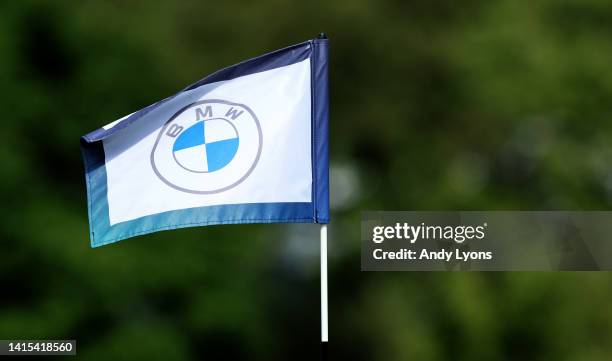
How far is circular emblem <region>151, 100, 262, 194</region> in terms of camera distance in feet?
7.93

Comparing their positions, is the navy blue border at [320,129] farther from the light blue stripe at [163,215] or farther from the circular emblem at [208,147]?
the circular emblem at [208,147]

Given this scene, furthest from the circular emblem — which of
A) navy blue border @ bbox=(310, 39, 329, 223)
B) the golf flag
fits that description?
navy blue border @ bbox=(310, 39, 329, 223)

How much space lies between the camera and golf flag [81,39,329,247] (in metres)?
2.38

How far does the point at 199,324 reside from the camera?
4090 millimetres

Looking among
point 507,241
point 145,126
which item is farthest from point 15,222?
point 507,241

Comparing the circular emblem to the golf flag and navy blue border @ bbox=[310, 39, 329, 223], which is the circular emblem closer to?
the golf flag

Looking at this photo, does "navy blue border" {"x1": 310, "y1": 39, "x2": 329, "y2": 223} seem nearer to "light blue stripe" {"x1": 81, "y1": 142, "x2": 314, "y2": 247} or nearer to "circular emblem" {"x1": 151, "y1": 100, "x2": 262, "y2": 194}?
"light blue stripe" {"x1": 81, "y1": 142, "x2": 314, "y2": 247}

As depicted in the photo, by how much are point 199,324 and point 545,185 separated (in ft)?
5.76

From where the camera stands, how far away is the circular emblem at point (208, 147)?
2416 millimetres

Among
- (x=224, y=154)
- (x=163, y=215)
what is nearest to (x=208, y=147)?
(x=224, y=154)

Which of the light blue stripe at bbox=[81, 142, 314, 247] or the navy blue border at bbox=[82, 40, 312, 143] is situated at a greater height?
the navy blue border at bbox=[82, 40, 312, 143]

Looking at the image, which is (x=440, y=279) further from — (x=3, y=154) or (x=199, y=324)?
A: (x=3, y=154)

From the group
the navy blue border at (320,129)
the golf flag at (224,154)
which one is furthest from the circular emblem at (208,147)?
the navy blue border at (320,129)

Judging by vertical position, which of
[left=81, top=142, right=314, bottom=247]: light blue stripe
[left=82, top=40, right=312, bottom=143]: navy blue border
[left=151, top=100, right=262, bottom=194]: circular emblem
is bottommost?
[left=81, top=142, right=314, bottom=247]: light blue stripe
